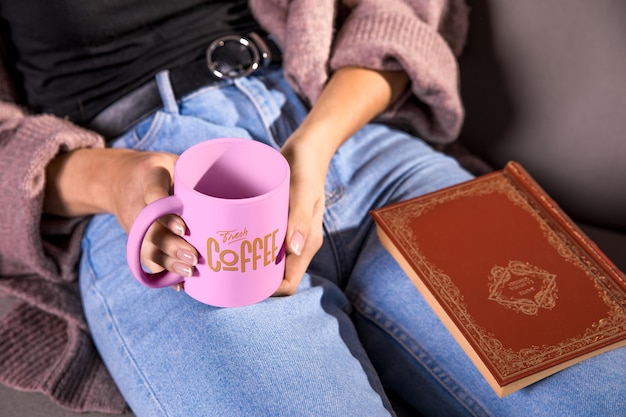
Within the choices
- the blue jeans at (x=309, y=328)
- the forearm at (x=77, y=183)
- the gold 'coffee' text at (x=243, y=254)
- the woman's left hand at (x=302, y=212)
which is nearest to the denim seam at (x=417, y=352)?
the blue jeans at (x=309, y=328)

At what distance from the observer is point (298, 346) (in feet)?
2.04

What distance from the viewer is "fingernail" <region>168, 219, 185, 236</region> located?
0.52 metres

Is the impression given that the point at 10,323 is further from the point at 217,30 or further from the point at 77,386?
the point at 217,30

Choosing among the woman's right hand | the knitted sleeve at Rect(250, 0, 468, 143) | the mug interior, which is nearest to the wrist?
the woman's right hand

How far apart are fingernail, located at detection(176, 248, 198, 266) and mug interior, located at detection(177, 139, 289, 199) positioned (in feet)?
0.20

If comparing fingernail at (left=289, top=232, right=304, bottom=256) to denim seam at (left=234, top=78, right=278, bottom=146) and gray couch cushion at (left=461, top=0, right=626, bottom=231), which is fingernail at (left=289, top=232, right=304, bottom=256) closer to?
denim seam at (left=234, top=78, right=278, bottom=146)

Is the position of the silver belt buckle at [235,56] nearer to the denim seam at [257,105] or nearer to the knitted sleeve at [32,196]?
the denim seam at [257,105]

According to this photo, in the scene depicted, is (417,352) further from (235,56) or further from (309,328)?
(235,56)

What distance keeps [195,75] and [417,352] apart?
46 cm

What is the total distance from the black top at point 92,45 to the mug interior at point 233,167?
12.1 inches

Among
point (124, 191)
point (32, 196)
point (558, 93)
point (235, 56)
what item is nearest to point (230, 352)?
point (124, 191)

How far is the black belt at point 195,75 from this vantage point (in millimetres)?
794

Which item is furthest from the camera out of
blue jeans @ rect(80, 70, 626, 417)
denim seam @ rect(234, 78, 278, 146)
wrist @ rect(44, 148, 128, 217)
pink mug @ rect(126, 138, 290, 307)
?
denim seam @ rect(234, 78, 278, 146)

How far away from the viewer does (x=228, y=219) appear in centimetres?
50
